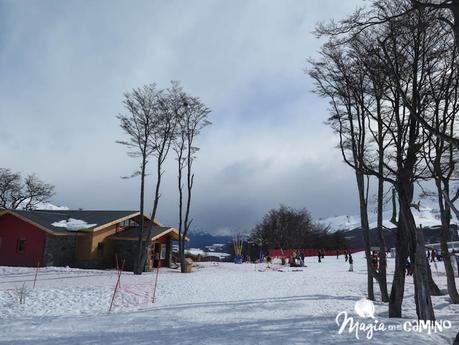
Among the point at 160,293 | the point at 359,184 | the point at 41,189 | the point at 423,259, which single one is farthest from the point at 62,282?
the point at 41,189

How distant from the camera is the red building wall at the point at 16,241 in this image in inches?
1142

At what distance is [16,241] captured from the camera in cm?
2972

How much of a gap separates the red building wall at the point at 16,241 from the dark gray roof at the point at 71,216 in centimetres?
59

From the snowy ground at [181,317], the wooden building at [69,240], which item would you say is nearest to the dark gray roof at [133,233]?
the wooden building at [69,240]

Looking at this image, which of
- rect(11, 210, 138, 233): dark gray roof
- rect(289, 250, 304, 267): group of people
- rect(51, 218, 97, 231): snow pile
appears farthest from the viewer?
rect(289, 250, 304, 267): group of people

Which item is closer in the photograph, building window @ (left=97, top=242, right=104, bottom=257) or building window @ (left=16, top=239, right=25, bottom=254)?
building window @ (left=16, top=239, right=25, bottom=254)

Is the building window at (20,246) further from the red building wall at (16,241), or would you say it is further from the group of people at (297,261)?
the group of people at (297,261)

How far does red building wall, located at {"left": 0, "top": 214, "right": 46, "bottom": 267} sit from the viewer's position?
1142 inches

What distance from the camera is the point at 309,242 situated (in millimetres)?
94562

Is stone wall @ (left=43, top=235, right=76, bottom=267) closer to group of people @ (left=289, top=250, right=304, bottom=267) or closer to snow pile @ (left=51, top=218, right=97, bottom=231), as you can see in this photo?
snow pile @ (left=51, top=218, right=97, bottom=231)

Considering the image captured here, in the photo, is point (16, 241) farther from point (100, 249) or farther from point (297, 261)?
point (297, 261)

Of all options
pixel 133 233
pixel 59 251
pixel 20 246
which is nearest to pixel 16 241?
pixel 20 246

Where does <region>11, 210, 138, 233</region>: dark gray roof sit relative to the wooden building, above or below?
above

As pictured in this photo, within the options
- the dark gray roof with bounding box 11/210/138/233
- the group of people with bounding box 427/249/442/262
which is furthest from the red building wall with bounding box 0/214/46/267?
the group of people with bounding box 427/249/442/262
